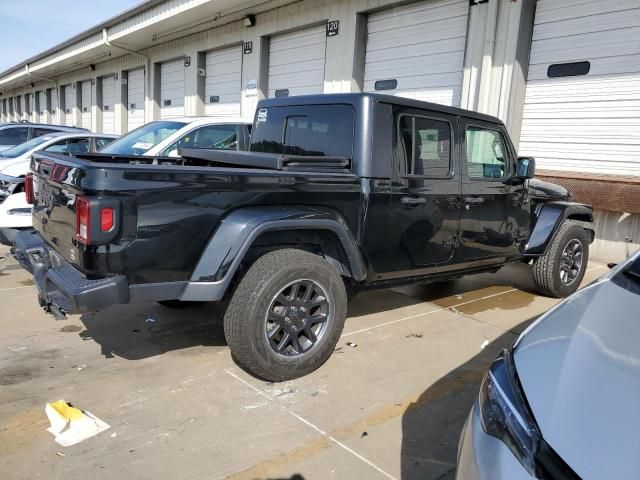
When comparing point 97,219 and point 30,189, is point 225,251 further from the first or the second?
point 30,189

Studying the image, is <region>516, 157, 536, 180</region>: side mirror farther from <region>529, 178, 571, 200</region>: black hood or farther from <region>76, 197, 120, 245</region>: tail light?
<region>76, 197, 120, 245</region>: tail light

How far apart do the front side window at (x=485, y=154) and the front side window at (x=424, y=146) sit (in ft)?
1.04

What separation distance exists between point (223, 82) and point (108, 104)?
10443mm

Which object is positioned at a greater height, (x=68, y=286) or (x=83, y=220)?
(x=83, y=220)

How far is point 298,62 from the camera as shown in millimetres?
12820

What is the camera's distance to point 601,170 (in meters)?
8.03

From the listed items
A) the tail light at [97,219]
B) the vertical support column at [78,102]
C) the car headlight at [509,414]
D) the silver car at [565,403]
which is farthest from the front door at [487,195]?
the vertical support column at [78,102]

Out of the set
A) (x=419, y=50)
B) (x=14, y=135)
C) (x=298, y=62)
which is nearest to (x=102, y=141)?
(x=14, y=135)

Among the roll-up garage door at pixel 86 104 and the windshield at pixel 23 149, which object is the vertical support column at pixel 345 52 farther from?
the roll-up garage door at pixel 86 104

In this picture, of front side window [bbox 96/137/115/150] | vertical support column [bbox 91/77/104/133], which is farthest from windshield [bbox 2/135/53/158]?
vertical support column [bbox 91/77/104/133]

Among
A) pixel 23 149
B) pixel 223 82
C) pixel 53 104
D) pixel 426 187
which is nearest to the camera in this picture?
pixel 426 187

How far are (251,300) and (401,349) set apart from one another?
152cm

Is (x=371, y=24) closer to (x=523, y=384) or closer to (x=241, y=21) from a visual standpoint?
(x=241, y=21)

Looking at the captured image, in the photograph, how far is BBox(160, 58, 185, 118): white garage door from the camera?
17500mm
